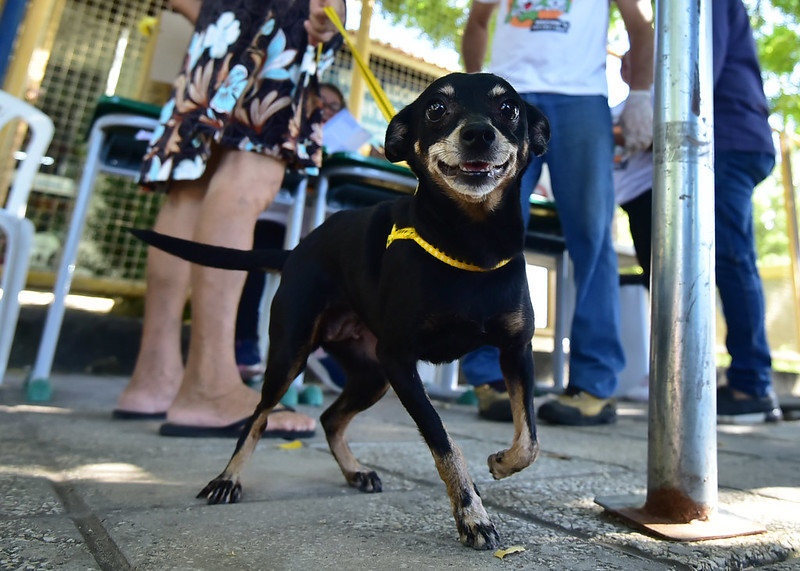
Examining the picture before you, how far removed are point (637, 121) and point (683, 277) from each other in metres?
2.18

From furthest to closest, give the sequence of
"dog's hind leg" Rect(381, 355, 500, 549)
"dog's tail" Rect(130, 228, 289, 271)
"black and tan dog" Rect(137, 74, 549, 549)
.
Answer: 1. "dog's tail" Rect(130, 228, 289, 271)
2. "black and tan dog" Rect(137, 74, 549, 549)
3. "dog's hind leg" Rect(381, 355, 500, 549)

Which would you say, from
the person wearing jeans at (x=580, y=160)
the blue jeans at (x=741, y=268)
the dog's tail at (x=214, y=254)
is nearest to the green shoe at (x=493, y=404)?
the person wearing jeans at (x=580, y=160)

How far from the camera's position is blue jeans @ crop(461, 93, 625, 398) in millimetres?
2875

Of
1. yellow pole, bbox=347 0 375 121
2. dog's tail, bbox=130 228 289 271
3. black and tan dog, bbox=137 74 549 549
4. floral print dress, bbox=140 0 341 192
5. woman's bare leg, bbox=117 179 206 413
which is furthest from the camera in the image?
yellow pole, bbox=347 0 375 121

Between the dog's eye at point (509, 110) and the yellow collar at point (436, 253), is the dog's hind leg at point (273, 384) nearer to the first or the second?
the yellow collar at point (436, 253)

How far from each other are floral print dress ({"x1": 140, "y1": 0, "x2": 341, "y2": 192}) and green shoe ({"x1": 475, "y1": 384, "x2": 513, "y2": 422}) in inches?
58.0

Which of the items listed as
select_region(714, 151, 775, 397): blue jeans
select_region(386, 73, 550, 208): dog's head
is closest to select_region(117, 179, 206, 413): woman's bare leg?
select_region(386, 73, 550, 208): dog's head

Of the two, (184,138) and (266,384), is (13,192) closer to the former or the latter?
(184,138)

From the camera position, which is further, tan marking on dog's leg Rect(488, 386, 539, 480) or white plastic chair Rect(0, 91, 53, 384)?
white plastic chair Rect(0, 91, 53, 384)

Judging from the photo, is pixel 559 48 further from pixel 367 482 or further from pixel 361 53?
pixel 361 53

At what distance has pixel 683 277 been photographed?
1.21 m

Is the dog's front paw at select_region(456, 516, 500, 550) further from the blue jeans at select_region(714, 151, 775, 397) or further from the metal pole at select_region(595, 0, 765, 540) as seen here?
the blue jeans at select_region(714, 151, 775, 397)

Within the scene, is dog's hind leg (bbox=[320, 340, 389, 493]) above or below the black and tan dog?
below

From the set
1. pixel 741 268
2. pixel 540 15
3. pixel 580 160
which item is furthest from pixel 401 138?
pixel 741 268
